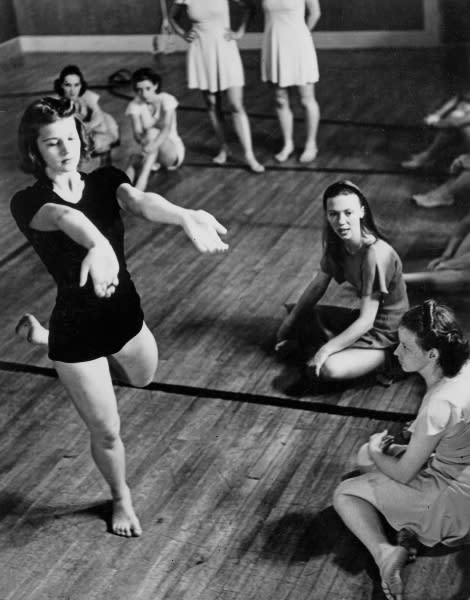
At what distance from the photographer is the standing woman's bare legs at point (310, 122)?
19.8ft

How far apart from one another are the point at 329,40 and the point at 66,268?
5.80 m

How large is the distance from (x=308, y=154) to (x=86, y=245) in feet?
11.8

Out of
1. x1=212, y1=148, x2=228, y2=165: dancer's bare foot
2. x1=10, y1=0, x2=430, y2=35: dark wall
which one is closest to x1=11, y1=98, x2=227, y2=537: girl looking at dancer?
x1=212, y1=148, x2=228, y2=165: dancer's bare foot

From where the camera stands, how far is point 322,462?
3480 millimetres

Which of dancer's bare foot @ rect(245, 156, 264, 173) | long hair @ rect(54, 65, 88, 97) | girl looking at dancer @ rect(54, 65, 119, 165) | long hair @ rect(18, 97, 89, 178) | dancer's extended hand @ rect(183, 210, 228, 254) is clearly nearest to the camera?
dancer's extended hand @ rect(183, 210, 228, 254)

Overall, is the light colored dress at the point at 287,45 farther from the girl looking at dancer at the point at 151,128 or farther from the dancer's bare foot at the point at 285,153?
the girl looking at dancer at the point at 151,128

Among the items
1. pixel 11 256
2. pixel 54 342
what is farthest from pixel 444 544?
pixel 11 256

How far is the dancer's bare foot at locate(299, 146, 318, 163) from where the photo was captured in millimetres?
6113

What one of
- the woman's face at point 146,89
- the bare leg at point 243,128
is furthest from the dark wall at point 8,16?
the bare leg at point 243,128

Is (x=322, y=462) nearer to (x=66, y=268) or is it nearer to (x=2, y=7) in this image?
(x=66, y=268)

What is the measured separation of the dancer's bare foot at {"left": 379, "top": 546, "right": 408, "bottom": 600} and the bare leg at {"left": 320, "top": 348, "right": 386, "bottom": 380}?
1.02 meters

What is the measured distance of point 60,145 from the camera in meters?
2.76

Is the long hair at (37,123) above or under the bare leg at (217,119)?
above

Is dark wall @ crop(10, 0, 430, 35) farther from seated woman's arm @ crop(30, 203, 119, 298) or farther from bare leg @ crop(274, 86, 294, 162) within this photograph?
seated woman's arm @ crop(30, 203, 119, 298)
